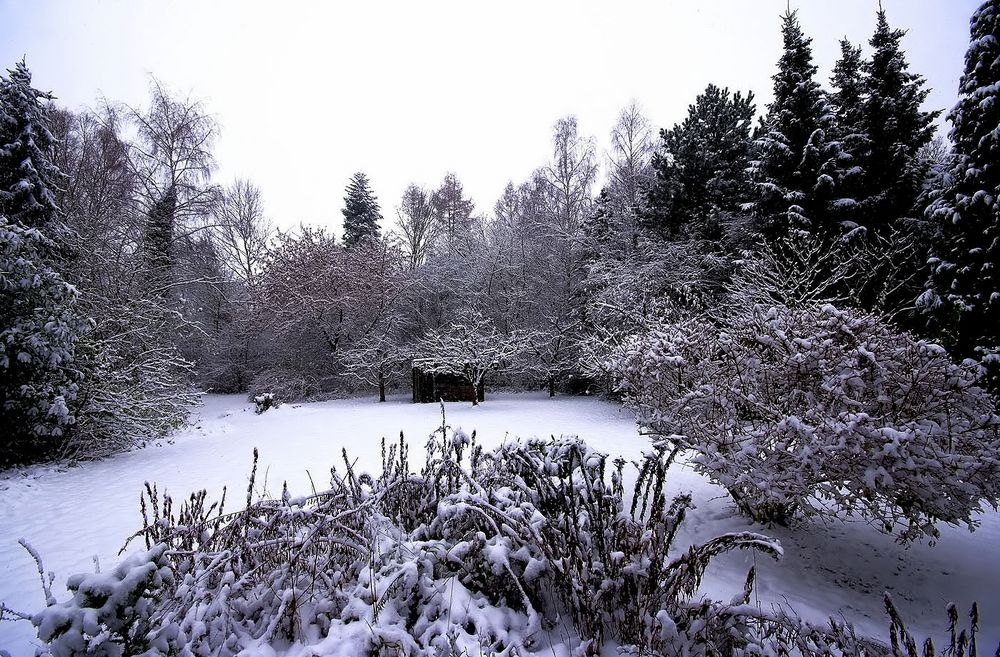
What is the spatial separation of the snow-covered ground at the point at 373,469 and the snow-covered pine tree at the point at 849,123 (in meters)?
9.21

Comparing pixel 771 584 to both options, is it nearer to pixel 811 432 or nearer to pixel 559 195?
pixel 811 432

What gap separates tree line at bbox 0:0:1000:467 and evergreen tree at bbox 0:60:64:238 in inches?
1.8

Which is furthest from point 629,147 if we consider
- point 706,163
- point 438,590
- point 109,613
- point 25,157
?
point 109,613

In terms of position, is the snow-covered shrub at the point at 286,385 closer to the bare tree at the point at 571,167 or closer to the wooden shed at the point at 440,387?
the wooden shed at the point at 440,387

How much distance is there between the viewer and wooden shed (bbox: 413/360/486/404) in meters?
16.8

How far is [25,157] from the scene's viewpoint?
29.2ft

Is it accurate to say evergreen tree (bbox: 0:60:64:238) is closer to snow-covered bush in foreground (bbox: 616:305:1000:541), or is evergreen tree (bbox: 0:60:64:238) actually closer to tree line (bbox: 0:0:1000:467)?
tree line (bbox: 0:0:1000:467)

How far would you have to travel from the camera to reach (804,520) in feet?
14.7

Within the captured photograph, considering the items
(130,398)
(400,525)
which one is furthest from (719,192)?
(130,398)

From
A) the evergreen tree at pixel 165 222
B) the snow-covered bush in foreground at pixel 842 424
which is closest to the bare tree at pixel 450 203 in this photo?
the evergreen tree at pixel 165 222

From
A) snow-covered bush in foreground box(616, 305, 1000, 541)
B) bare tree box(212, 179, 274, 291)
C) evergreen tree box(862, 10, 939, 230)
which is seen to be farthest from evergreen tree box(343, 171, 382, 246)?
snow-covered bush in foreground box(616, 305, 1000, 541)

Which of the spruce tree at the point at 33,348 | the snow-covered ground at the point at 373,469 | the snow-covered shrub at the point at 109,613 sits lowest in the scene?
the snow-covered ground at the point at 373,469

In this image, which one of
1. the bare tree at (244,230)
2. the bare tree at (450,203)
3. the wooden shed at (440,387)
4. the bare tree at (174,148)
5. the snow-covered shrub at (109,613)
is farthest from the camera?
the bare tree at (450,203)

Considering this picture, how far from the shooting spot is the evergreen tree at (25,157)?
856cm
